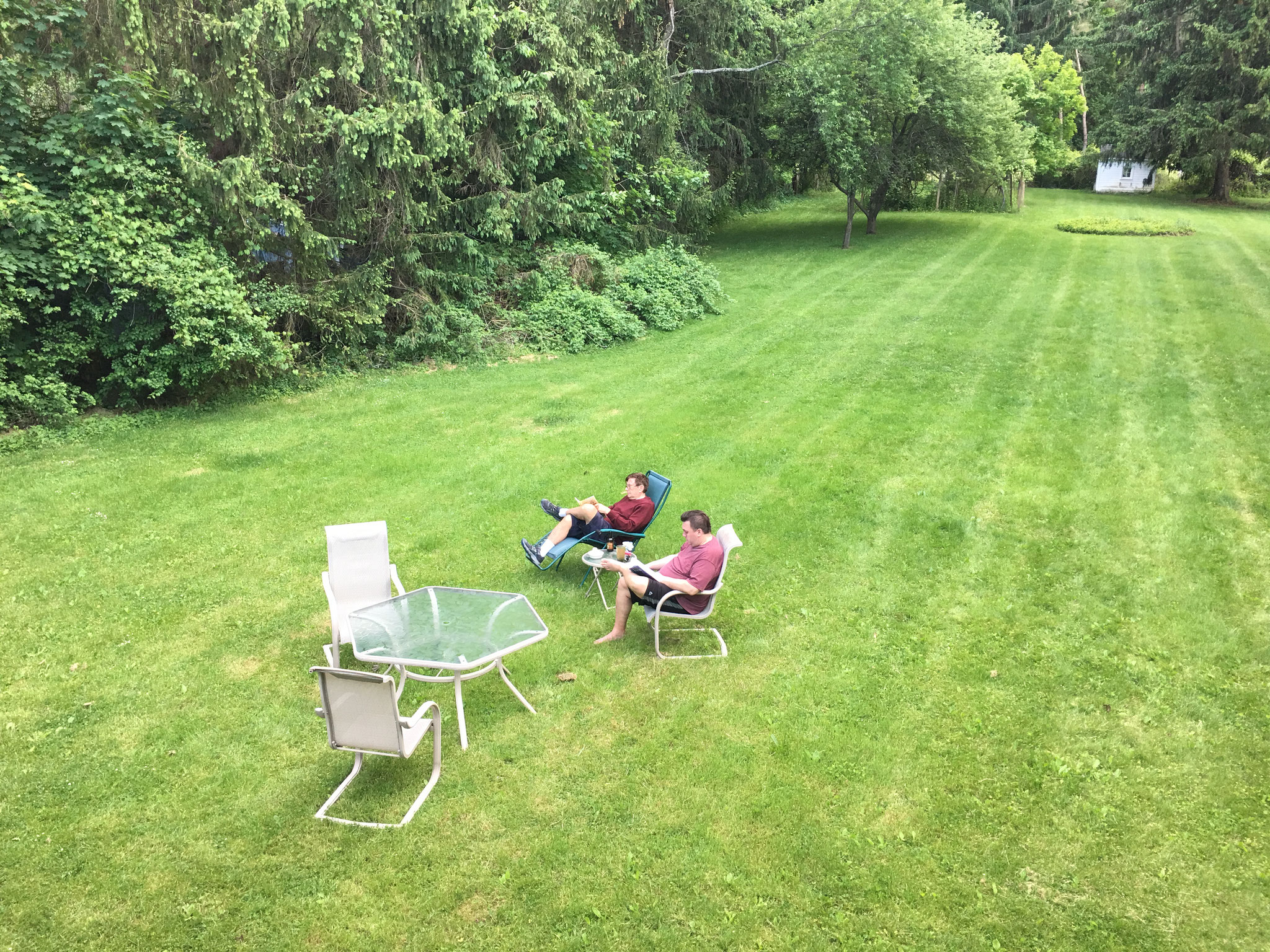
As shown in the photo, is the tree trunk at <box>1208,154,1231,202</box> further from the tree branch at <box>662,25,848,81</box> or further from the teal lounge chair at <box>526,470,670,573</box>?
the teal lounge chair at <box>526,470,670,573</box>

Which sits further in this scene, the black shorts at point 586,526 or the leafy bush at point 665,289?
the leafy bush at point 665,289

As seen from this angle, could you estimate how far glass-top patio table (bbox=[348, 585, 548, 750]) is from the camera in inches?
195

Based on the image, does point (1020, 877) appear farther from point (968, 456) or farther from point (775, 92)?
point (775, 92)

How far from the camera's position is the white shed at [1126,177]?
38.5 m

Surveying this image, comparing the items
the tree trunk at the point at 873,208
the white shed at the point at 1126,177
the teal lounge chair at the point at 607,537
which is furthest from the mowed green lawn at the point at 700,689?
the white shed at the point at 1126,177

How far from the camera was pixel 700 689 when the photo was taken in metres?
5.67

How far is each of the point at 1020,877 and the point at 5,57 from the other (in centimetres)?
1349

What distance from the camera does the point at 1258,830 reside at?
4406 millimetres

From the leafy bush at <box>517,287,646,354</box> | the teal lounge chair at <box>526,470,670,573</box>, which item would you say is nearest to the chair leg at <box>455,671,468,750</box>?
the teal lounge chair at <box>526,470,670,573</box>

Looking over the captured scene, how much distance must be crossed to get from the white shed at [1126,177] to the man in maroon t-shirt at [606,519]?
4040 cm

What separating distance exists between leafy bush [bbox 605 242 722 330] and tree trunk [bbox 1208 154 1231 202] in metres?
27.3

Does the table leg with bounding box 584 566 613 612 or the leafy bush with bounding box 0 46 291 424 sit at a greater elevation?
the leafy bush with bounding box 0 46 291 424

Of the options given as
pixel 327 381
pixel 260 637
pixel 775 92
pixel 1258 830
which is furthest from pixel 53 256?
pixel 775 92

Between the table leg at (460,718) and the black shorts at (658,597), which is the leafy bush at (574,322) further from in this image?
the table leg at (460,718)
